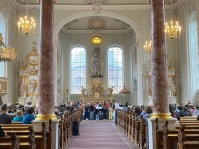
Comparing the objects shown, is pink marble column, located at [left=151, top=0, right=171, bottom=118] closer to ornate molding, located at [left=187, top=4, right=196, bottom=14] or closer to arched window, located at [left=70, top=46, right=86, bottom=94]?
ornate molding, located at [left=187, top=4, right=196, bottom=14]

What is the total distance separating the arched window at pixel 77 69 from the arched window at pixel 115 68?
248 cm

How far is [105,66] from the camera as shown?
91.7 feet

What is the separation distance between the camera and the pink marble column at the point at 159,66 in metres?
7.06

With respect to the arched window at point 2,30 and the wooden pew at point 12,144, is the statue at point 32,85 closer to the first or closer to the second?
the arched window at point 2,30

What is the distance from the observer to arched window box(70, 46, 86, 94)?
27.9 meters

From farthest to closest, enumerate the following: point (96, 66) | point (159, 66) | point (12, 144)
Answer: point (96, 66)
point (159, 66)
point (12, 144)

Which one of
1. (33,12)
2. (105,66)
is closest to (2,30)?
(33,12)

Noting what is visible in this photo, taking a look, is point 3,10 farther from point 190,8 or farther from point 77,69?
point 77,69

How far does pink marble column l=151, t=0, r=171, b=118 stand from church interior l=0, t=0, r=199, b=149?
2 cm

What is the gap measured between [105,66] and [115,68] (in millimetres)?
1065

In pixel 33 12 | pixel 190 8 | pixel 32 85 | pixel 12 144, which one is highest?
pixel 33 12

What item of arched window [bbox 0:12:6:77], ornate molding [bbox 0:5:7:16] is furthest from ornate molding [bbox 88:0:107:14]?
arched window [bbox 0:12:6:77]

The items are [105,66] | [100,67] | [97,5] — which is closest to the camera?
[97,5]

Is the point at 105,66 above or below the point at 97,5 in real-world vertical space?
below
